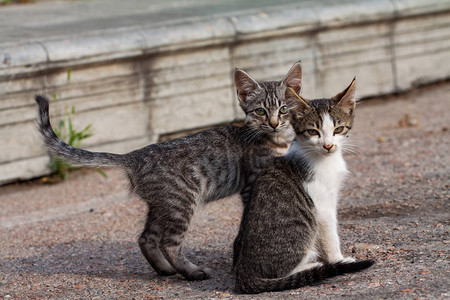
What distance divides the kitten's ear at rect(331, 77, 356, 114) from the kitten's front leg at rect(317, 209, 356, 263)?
74cm

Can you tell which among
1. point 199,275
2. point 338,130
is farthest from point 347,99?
point 199,275

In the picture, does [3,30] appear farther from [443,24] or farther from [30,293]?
[443,24]

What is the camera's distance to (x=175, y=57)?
910 cm

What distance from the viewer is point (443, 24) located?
1145 centimetres

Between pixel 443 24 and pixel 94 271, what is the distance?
25.5 feet

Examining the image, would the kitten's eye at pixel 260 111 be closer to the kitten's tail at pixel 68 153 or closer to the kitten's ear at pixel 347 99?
the kitten's ear at pixel 347 99

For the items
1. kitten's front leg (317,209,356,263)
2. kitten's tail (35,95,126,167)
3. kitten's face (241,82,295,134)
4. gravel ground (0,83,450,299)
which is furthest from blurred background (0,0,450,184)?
kitten's front leg (317,209,356,263)

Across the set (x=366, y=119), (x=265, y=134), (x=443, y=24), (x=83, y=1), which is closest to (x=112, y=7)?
(x=83, y=1)

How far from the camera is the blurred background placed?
27.1 feet

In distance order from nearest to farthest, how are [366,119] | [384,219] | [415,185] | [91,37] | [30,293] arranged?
[30,293], [384,219], [415,185], [91,37], [366,119]

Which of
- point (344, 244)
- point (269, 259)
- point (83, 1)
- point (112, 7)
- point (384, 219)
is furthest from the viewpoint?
point (83, 1)

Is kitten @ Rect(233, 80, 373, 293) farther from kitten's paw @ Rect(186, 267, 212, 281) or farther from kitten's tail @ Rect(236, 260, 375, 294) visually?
kitten's paw @ Rect(186, 267, 212, 281)

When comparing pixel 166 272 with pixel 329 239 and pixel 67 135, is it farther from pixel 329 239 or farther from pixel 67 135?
pixel 67 135

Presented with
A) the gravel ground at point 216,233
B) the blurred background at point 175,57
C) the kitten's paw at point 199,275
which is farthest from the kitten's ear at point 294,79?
the blurred background at point 175,57
